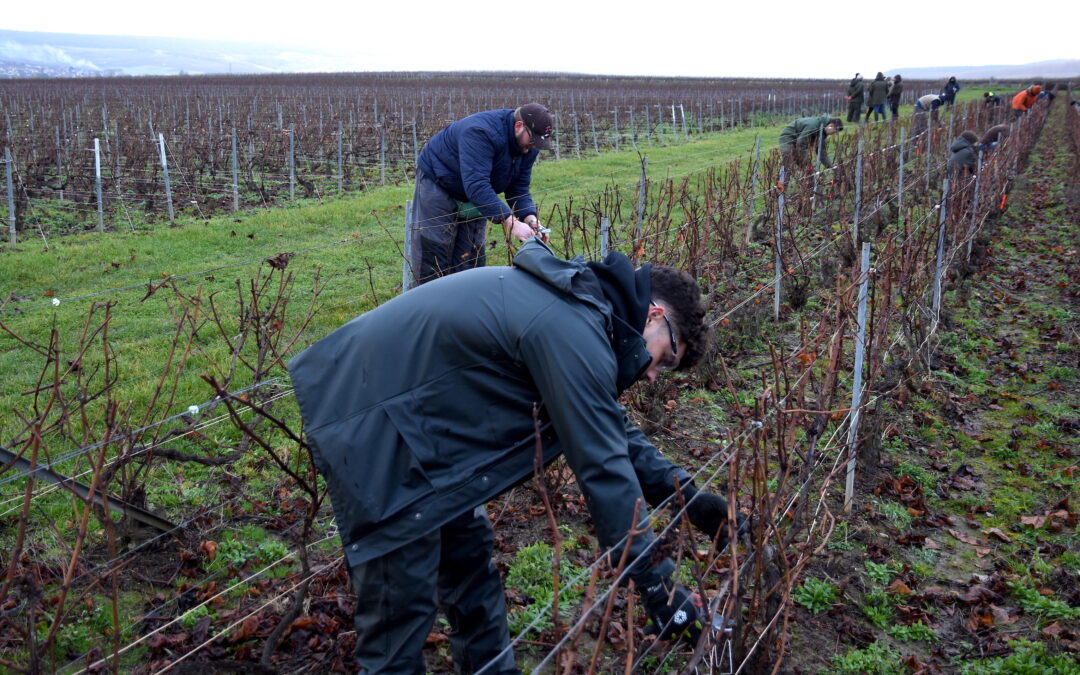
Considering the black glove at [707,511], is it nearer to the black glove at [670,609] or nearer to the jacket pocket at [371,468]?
the black glove at [670,609]

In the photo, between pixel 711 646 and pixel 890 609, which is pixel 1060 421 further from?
pixel 711 646

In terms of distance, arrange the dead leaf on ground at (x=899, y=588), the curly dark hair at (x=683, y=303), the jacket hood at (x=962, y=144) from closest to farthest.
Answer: the curly dark hair at (x=683, y=303) → the dead leaf on ground at (x=899, y=588) → the jacket hood at (x=962, y=144)

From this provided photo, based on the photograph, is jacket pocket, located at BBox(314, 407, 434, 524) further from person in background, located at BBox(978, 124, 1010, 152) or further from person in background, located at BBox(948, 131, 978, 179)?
person in background, located at BBox(978, 124, 1010, 152)

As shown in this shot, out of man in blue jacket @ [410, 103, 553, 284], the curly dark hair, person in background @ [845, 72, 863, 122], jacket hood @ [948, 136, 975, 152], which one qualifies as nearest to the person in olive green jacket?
jacket hood @ [948, 136, 975, 152]

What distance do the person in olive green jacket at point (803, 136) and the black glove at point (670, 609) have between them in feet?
28.7

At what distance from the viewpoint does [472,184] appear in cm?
470

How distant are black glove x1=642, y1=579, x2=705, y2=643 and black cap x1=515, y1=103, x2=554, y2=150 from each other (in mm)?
3000

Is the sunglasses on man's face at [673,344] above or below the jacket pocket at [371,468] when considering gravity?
above

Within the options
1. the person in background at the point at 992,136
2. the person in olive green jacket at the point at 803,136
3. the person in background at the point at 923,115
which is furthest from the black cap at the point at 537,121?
the person in background at the point at 923,115

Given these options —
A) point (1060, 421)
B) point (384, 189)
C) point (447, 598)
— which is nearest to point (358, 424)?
point (447, 598)

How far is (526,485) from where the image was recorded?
4.14m

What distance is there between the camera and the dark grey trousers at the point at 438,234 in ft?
16.5

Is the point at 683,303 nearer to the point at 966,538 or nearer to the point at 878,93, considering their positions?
the point at 966,538

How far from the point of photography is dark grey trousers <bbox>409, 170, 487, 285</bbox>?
5.02m
